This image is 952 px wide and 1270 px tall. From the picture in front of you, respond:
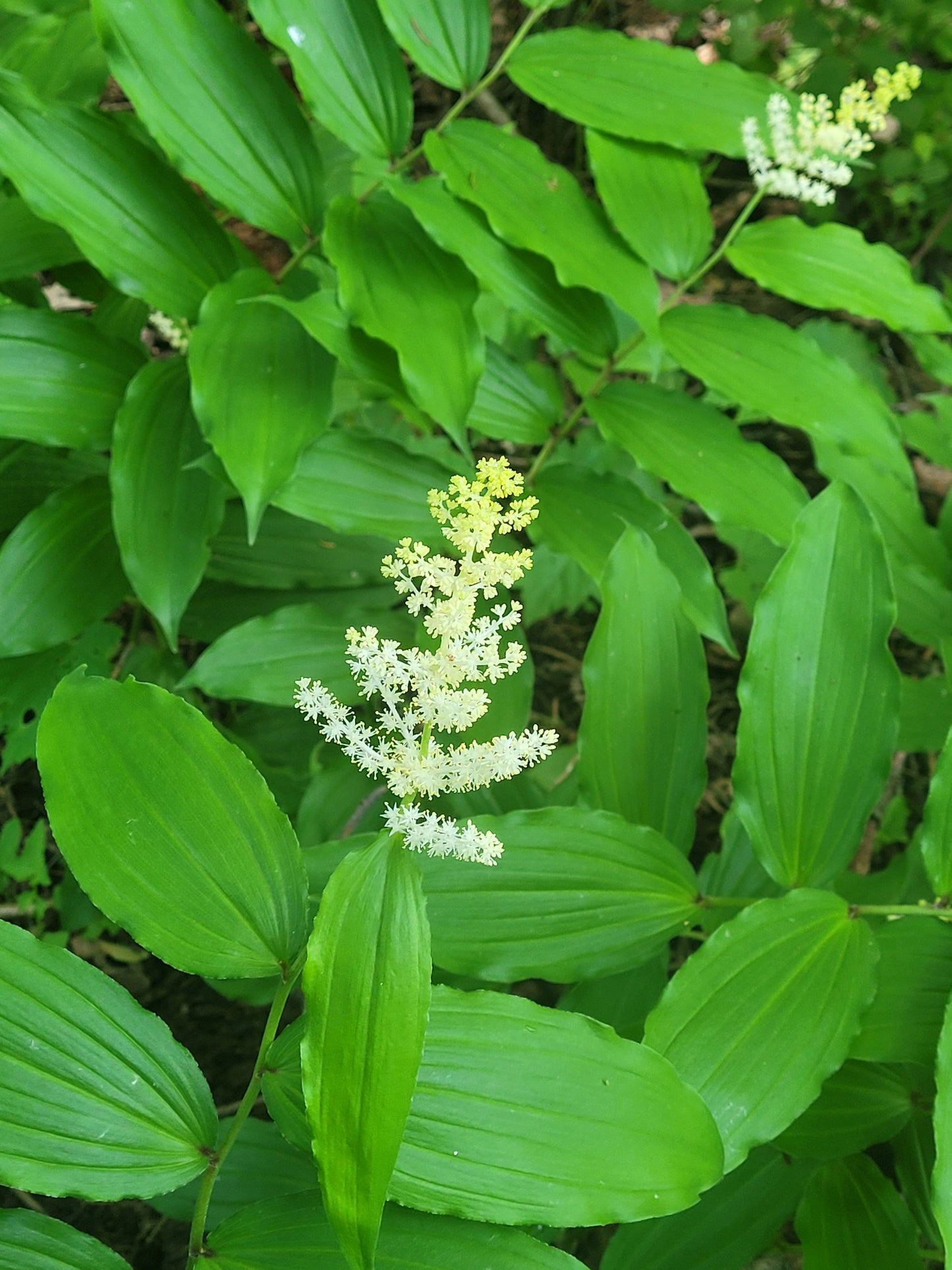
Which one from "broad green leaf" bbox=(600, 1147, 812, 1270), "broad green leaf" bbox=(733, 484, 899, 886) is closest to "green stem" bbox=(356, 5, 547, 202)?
"broad green leaf" bbox=(733, 484, 899, 886)

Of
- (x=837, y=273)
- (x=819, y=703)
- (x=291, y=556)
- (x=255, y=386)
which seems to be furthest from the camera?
(x=291, y=556)

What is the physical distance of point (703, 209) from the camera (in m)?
2.07

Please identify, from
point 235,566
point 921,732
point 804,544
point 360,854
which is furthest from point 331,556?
point 921,732

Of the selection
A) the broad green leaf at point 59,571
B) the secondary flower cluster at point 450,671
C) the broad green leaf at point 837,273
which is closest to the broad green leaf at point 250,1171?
the secondary flower cluster at point 450,671

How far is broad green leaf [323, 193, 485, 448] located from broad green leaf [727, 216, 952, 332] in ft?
2.22

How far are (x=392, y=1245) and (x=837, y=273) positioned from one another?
77.6 inches

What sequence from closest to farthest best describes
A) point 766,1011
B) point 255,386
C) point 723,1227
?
point 766,1011, point 723,1227, point 255,386

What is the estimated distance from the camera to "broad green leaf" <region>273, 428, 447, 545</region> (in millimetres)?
1768

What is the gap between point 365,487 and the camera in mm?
1839

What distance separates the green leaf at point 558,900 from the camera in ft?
4.22

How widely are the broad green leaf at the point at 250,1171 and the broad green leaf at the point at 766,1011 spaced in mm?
707

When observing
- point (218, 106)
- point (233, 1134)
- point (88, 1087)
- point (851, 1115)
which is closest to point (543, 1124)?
point (233, 1134)

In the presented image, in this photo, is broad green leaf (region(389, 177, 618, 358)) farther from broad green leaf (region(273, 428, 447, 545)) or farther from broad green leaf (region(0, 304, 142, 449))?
broad green leaf (region(0, 304, 142, 449))

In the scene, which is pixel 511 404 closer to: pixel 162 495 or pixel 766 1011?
pixel 162 495
